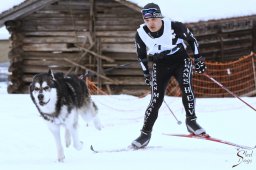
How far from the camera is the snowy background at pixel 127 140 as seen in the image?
5.10 meters

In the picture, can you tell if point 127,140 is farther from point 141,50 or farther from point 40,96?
point 40,96

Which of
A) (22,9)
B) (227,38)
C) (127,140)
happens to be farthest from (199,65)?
(227,38)

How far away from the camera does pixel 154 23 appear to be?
5.81 metres

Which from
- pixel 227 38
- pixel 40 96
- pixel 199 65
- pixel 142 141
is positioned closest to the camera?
pixel 40 96

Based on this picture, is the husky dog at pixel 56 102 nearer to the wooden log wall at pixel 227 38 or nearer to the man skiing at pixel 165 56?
the man skiing at pixel 165 56

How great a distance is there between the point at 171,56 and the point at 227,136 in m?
1.74

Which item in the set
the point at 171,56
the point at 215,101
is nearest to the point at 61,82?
the point at 171,56

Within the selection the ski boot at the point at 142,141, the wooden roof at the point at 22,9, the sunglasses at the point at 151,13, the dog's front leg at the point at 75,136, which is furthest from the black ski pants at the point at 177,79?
the wooden roof at the point at 22,9

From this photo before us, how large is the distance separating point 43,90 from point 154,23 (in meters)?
1.49

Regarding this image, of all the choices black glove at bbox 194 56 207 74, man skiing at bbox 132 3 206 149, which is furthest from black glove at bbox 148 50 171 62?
black glove at bbox 194 56 207 74

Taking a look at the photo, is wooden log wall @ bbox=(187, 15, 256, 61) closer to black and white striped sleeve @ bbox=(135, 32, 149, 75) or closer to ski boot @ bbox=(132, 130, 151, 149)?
black and white striped sleeve @ bbox=(135, 32, 149, 75)

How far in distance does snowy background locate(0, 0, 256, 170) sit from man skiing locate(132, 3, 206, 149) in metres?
0.40

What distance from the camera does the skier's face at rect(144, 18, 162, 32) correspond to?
5801 mm

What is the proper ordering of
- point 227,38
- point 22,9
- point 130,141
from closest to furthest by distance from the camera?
point 130,141, point 22,9, point 227,38
